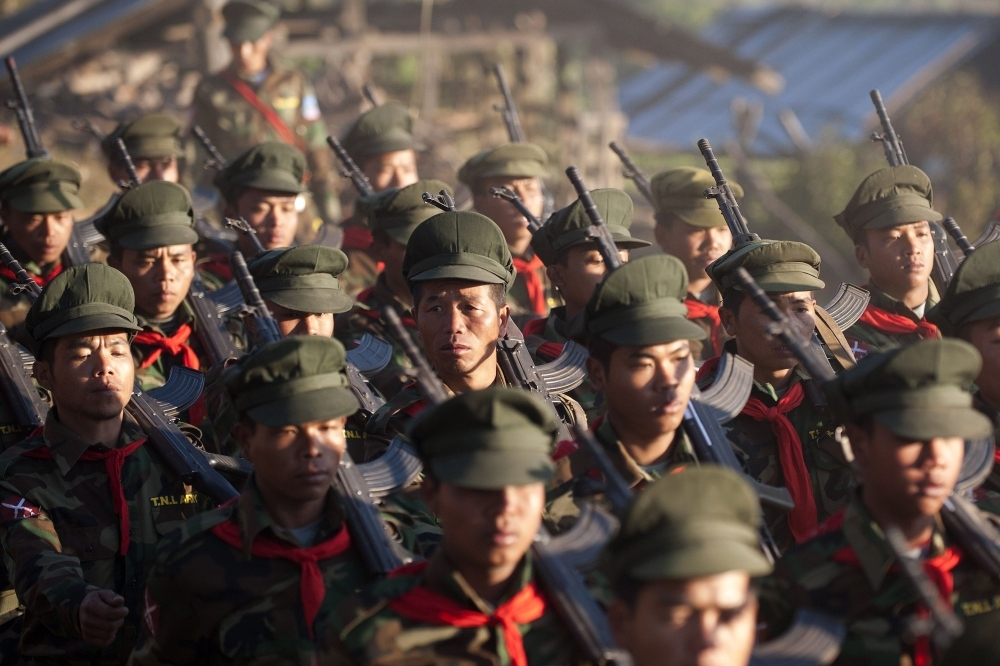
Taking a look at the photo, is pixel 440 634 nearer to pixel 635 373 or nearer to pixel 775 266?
pixel 635 373

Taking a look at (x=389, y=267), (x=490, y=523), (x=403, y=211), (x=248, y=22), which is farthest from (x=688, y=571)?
(x=248, y=22)

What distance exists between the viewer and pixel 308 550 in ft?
17.4

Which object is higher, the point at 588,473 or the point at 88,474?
the point at 88,474

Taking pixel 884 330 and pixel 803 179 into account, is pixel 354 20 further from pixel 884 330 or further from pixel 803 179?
pixel 884 330

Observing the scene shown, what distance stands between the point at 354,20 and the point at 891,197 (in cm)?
1065

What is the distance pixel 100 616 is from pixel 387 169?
5.85 metres

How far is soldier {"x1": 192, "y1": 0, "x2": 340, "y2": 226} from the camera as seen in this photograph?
12867 mm

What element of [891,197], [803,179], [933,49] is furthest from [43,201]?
[933,49]

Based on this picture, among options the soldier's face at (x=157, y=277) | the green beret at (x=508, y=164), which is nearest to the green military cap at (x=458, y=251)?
the soldier's face at (x=157, y=277)

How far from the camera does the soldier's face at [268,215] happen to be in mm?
9539

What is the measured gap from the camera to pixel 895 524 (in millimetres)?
4969

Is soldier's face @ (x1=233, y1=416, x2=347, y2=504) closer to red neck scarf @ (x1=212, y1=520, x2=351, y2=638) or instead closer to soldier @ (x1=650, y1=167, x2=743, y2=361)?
red neck scarf @ (x1=212, y1=520, x2=351, y2=638)

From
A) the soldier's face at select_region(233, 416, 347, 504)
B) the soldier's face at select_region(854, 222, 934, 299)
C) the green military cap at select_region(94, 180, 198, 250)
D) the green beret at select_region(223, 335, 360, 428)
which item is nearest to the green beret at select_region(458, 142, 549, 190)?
the green military cap at select_region(94, 180, 198, 250)

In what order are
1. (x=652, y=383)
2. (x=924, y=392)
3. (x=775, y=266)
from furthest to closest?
1. (x=775, y=266)
2. (x=652, y=383)
3. (x=924, y=392)
